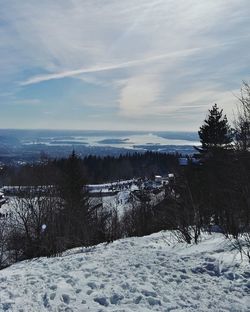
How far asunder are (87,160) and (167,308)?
111m

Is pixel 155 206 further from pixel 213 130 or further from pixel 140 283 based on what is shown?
pixel 140 283

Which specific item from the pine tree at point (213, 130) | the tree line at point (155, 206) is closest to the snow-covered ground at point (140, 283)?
the tree line at point (155, 206)

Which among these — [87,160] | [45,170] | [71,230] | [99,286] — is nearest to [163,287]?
[99,286]

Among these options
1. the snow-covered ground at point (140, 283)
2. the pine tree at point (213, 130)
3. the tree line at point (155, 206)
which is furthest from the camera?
the pine tree at point (213, 130)

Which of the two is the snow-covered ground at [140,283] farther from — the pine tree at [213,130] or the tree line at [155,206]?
the pine tree at [213,130]

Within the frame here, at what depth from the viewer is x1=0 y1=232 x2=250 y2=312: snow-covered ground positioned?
7.16 m

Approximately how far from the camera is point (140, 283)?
8.37m

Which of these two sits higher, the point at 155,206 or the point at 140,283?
the point at 140,283

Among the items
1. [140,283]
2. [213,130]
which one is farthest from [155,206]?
[140,283]

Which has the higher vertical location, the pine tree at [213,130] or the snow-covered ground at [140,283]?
the pine tree at [213,130]

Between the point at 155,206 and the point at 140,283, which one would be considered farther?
the point at 155,206

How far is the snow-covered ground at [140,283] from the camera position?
716 centimetres

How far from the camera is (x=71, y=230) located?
25875mm

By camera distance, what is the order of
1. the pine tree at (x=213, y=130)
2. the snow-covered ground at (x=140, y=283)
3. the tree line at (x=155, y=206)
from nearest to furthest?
the snow-covered ground at (x=140, y=283), the tree line at (x=155, y=206), the pine tree at (x=213, y=130)
